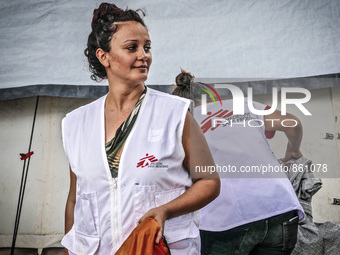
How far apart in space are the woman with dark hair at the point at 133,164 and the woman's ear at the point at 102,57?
5 centimetres

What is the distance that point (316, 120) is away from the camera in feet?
10.4

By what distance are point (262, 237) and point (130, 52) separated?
3.53 feet

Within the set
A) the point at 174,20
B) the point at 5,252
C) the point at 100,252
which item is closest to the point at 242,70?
the point at 174,20

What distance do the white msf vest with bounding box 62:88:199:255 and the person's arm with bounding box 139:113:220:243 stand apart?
0.03 meters

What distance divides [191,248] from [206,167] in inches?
11.3

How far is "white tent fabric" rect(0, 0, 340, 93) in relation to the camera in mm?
2713

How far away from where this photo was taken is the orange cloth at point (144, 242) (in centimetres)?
121

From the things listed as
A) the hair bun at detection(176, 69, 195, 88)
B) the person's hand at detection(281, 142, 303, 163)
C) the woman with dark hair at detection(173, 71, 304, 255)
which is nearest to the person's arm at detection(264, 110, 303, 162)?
the person's hand at detection(281, 142, 303, 163)

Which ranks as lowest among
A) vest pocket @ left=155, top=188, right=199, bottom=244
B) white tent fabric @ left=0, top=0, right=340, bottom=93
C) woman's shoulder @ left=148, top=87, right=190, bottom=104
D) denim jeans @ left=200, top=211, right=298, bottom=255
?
denim jeans @ left=200, top=211, right=298, bottom=255

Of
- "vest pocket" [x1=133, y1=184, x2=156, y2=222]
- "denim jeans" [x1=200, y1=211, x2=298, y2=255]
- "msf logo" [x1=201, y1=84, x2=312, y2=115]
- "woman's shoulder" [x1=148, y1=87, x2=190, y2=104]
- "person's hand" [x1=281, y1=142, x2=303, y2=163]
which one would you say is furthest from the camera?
"person's hand" [x1=281, y1=142, x2=303, y2=163]

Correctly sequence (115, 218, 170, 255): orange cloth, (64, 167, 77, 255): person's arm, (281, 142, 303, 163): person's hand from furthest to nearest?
(281, 142, 303, 163): person's hand → (64, 167, 77, 255): person's arm → (115, 218, 170, 255): orange cloth

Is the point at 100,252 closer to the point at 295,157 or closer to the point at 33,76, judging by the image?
the point at 295,157

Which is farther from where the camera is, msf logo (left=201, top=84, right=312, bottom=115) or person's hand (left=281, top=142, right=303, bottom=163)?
person's hand (left=281, top=142, right=303, bottom=163)

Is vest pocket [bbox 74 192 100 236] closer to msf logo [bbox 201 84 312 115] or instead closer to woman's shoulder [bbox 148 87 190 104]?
woman's shoulder [bbox 148 87 190 104]
